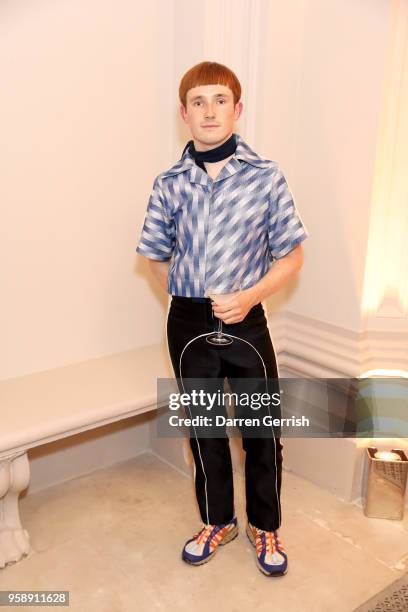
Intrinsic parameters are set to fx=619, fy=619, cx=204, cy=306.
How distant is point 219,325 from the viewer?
2145mm

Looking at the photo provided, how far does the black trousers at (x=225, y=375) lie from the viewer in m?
2.21

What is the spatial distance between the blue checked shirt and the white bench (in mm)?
613

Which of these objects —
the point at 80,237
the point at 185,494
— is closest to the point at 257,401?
the point at 185,494

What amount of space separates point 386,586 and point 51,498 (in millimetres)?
1490

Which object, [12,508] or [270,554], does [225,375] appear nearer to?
[270,554]

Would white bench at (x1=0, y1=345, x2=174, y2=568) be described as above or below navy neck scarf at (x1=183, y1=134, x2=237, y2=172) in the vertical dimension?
below

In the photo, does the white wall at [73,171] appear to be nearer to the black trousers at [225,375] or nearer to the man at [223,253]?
the man at [223,253]

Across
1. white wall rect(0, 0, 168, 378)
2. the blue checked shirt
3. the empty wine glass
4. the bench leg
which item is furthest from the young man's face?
the bench leg

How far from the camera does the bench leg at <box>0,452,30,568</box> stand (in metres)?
2.33

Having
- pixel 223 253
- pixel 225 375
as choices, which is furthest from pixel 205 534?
pixel 223 253

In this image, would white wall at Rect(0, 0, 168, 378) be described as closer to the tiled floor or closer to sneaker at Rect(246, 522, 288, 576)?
the tiled floor

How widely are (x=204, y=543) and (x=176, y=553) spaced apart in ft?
0.46

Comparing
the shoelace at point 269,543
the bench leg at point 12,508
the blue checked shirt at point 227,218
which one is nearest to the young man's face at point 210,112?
the blue checked shirt at point 227,218

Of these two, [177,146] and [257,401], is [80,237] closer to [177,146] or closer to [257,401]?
[177,146]
